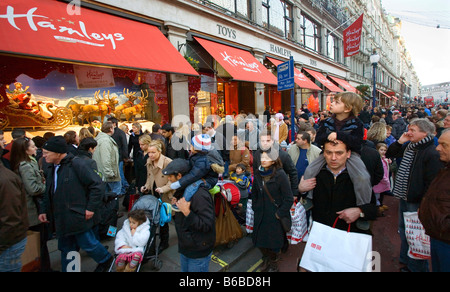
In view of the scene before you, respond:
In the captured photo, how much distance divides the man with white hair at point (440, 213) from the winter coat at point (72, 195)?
148 inches

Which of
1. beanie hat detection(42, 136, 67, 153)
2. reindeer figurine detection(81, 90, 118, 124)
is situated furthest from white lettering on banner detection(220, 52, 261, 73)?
beanie hat detection(42, 136, 67, 153)

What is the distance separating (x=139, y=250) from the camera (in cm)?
312

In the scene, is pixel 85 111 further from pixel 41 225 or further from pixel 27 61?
pixel 41 225

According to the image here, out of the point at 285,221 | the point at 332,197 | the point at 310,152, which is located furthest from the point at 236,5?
the point at 332,197

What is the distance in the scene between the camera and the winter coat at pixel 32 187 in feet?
10.8

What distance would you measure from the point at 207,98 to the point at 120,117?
446cm

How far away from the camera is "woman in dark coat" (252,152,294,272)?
10.3 feet

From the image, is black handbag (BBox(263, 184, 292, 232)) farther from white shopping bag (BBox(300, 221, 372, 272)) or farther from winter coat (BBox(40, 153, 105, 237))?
winter coat (BBox(40, 153, 105, 237))

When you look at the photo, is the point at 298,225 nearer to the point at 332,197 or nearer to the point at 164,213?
the point at 332,197

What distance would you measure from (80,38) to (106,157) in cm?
303

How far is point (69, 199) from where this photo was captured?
119 inches

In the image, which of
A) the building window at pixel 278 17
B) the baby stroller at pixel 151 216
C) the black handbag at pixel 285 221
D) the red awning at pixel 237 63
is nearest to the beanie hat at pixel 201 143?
the black handbag at pixel 285 221

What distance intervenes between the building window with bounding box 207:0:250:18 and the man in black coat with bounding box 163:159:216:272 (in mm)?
10462

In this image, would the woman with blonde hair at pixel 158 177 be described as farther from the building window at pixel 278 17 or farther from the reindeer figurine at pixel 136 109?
the building window at pixel 278 17
